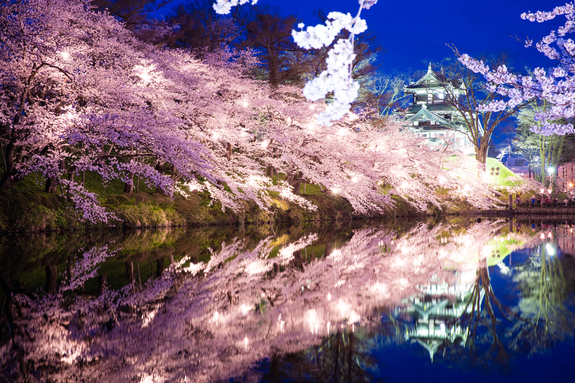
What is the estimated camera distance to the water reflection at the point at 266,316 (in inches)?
122

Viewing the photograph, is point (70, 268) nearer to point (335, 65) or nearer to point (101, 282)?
point (101, 282)

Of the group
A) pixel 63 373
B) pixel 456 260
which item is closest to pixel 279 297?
pixel 63 373

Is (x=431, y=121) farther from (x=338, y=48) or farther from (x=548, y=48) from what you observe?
(x=338, y=48)

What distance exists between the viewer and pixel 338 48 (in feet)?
15.6

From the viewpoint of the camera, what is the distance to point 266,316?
4336 mm

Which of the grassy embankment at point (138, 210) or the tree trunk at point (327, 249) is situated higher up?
the grassy embankment at point (138, 210)

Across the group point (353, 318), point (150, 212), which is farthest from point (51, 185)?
point (353, 318)

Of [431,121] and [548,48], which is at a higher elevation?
[431,121]

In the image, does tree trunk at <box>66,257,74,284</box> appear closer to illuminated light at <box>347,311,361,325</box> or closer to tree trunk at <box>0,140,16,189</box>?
illuminated light at <box>347,311,361,325</box>

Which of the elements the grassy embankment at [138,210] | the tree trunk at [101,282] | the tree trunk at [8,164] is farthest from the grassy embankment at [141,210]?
the tree trunk at [101,282]

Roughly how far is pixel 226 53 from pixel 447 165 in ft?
48.5

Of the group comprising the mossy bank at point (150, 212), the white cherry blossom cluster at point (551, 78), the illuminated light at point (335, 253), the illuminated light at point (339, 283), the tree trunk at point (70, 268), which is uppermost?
the white cherry blossom cluster at point (551, 78)

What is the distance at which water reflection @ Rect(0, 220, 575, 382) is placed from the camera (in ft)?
10.1

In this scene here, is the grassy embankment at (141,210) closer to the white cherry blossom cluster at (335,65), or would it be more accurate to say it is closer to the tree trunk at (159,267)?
the tree trunk at (159,267)
